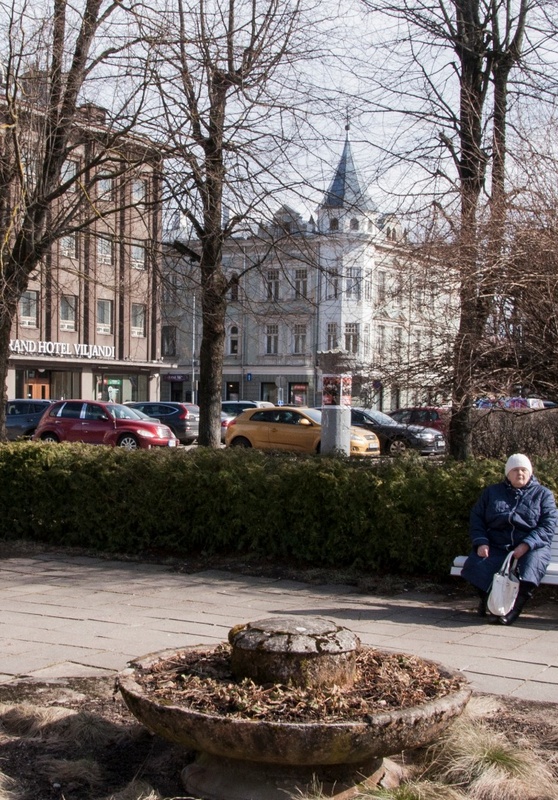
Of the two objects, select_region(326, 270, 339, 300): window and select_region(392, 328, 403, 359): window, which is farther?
select_region(326, 270, 339, 300): window

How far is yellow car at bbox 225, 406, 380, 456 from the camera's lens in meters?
26.5

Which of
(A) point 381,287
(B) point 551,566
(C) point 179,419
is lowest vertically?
(B) point 551,566

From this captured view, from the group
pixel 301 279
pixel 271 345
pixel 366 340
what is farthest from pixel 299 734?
pixel 271 345

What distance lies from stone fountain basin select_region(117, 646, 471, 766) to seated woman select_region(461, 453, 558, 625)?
12.8 feet

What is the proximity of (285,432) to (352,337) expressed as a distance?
14.3 m

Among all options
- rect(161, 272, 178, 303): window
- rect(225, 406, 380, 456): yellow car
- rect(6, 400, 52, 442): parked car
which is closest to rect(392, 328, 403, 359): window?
rect(161, 272, 178, 303): window

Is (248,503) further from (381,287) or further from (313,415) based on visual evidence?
(313,415)

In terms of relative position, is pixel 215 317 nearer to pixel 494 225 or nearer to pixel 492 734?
pixel 494 225

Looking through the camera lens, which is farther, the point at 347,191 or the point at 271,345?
the point at 271,345

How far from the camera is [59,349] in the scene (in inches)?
1983

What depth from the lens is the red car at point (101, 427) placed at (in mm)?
28000

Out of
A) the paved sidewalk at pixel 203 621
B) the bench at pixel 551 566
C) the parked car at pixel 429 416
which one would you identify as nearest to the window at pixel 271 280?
the parked car at pixel 429 416

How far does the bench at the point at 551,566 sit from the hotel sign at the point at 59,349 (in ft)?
135

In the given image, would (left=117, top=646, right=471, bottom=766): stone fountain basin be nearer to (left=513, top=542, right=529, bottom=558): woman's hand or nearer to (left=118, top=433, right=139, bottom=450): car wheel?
(left=513, top=542, right=529, bottom=558): woman's hand
